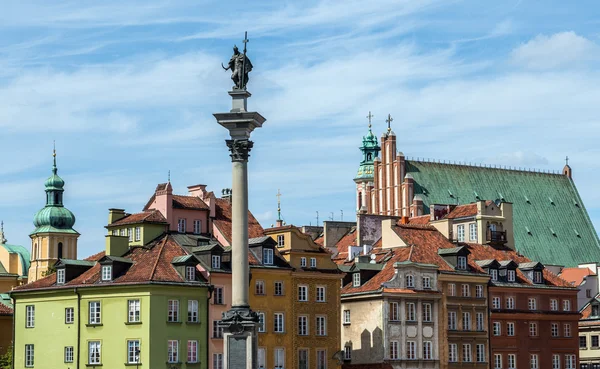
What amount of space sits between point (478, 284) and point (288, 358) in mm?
19446

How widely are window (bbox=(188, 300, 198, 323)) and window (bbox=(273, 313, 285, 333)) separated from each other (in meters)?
7.06

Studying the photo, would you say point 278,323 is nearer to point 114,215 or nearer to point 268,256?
point 268,256

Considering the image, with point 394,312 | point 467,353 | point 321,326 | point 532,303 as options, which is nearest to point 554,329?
point 532,303

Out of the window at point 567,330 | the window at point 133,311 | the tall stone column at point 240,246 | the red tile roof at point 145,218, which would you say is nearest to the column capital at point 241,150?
the tall stone column at point 240,246

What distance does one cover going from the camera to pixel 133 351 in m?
98.6

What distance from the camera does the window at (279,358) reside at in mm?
104938

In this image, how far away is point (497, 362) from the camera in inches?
4616

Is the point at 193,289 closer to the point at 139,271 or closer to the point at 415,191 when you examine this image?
the point at 139,271

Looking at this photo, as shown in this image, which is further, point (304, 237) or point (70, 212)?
point (70, 212)

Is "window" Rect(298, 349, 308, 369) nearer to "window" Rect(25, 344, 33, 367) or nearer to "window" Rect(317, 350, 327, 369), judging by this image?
"window" Rect(317, 350, 327, 369)

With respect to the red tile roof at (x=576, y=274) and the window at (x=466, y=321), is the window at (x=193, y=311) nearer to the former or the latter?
the window at (x=466, y=321)

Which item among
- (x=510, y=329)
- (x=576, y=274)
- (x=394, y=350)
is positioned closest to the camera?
(x=394, y=350)

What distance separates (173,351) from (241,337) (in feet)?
115

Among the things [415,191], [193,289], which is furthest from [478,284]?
[415,191]
